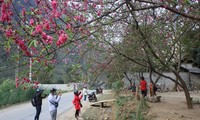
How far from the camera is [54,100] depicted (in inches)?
411

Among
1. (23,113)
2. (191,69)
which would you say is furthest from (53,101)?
(191,69)

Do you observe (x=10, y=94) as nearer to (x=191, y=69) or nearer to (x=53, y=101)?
(x=53, y=101)

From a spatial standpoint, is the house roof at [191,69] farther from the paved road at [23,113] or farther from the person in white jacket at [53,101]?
the person in white jacket at [53,101]

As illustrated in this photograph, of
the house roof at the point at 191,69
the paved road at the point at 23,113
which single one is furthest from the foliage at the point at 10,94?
the house roof at the point at 191,69

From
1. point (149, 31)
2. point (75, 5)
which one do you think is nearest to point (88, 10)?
point (75, 5)

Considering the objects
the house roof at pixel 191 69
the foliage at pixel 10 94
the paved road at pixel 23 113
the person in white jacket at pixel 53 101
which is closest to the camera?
the person in white jacket at pixel 53 101

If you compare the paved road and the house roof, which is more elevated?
the house roof

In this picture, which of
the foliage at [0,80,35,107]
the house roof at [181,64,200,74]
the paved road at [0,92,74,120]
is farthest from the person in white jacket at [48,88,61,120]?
the house roof at [181,64,200,74]

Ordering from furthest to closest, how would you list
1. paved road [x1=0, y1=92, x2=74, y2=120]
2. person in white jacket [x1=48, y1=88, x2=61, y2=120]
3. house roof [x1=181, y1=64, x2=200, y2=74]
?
house roof [x1=181, y1=64, x2=200, y2=74] < paved road [x1=0, y1=92, x2=74, y2=120] < person in white jacket [x1=48, y1=88, x2=61, y2=120]

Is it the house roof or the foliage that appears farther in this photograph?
the house roof

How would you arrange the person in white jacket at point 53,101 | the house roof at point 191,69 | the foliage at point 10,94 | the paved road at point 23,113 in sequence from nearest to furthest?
the person in white jacket at point 53,101
the paved road at point 23,113
the foliage at point 10,94
the house roof at point 191,69

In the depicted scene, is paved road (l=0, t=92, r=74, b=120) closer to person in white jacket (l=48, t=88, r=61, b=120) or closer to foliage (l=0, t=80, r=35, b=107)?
foliage (l=0, t=80, r=35, b=107)

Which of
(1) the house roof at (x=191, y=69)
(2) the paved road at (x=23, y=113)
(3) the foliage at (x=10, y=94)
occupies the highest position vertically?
(1) the house roof at (x=191, y=69)

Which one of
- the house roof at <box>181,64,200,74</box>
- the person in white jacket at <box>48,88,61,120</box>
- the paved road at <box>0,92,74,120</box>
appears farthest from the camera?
the house roof at <box>181,64,200,74</box>
